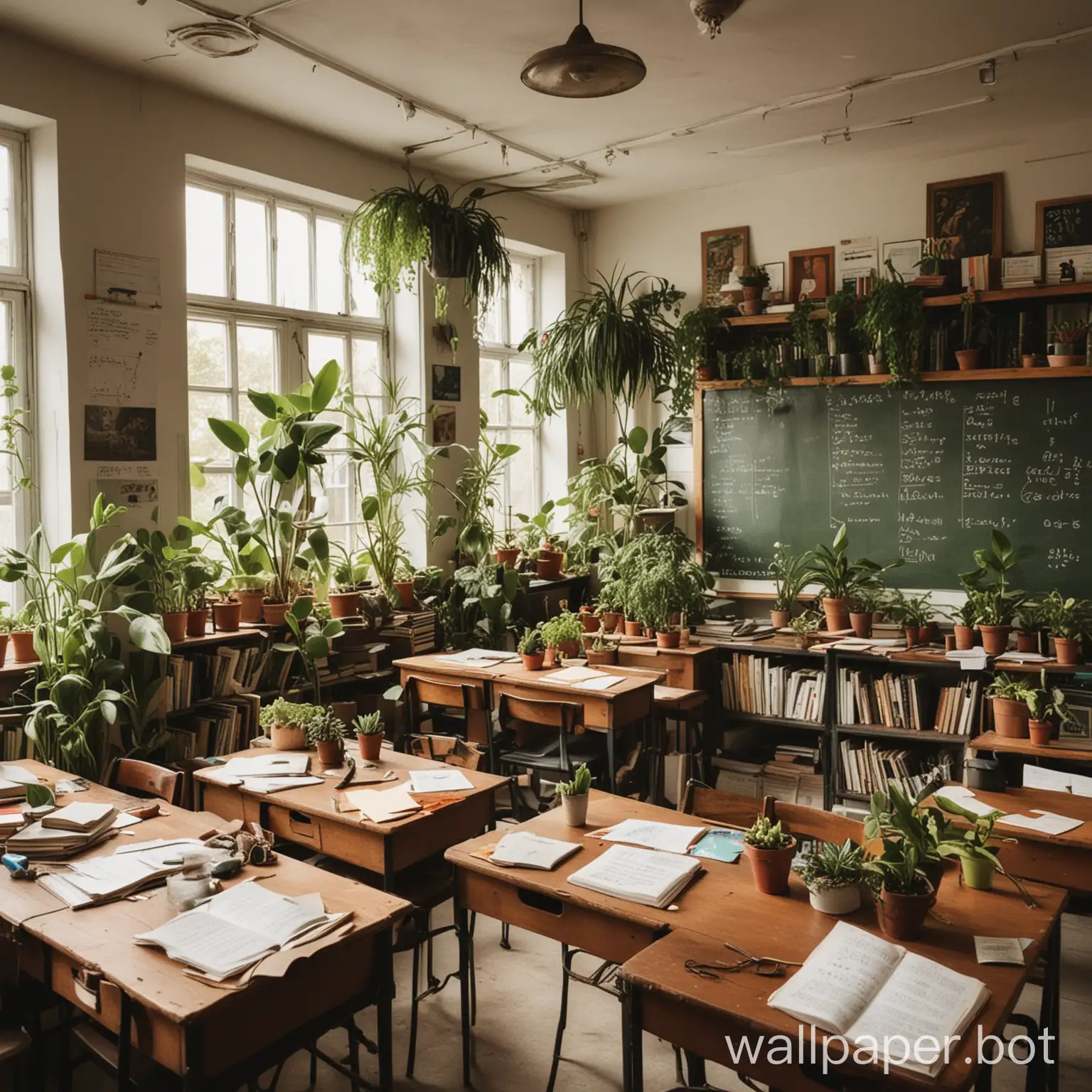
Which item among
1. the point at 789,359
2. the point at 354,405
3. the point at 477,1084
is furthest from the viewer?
the point at 789,359

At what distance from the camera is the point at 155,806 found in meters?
3.10

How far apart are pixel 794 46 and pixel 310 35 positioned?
2.05m

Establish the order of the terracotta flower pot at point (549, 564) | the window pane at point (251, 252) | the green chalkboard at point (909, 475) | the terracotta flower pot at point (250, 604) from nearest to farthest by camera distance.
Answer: the terracotta flower pot at point (250, 604), the window pane at point (251, 252), the green chalkboard at point (909, 475), the terracotta flower pot at point (549, 564)

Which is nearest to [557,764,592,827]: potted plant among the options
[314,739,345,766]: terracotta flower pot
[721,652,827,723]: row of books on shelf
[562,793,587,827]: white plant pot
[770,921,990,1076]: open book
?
[562,793,587,827]: white plant pot

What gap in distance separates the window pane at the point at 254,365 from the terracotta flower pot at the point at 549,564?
203cm

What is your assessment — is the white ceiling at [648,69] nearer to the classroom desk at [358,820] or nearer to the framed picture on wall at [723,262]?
the framed picture on wall at [723,262]

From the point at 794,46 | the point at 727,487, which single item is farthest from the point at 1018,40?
the point at 727,487

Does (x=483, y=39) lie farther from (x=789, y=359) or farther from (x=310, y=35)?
(x=789, y=359)

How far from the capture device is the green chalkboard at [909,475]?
5340mm

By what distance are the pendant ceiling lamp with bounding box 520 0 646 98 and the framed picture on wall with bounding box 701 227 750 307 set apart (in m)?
3.19

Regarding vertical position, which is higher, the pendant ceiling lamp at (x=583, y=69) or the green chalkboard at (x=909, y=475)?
the pendant ceiling lamp at (x=583, y=69)

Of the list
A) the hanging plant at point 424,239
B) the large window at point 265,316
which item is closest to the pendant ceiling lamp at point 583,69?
the hanging plant at point 424,239

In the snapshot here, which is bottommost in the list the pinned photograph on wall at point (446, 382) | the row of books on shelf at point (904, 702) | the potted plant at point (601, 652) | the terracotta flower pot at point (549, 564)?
the row of books on shelf at point (904, 702)

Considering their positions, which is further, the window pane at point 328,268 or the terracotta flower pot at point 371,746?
the window pane at point 328,268
